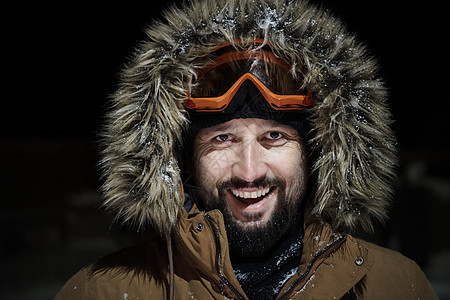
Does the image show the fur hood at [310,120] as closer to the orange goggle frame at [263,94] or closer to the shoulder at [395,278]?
the orange goggle frame at [263,94]

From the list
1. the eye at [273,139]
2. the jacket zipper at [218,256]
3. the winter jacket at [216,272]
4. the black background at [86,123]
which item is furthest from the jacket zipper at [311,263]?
the black background at [86,123]

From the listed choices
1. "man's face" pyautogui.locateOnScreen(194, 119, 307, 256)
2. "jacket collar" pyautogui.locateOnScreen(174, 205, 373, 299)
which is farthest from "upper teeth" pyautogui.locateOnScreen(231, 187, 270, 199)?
"jacket collar" pyautogui.locateOnScreen(174, 205, 373, 299)

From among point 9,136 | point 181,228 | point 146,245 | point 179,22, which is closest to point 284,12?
point 179,22

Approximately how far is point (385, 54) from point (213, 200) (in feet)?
5.18

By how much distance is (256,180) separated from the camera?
1536 millimetres

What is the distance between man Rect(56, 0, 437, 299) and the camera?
1.50 metres

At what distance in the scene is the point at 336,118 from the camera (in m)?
1.52

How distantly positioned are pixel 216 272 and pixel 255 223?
25 centimetres

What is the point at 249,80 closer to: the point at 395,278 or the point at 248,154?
the point at 248,154

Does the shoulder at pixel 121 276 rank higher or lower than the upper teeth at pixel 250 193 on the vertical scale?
lower

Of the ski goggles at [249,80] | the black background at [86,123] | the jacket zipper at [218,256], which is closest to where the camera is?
the jacket zipper at [218,256]

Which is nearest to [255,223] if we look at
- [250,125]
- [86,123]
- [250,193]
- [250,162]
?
[250,193]

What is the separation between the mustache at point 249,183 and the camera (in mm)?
1539

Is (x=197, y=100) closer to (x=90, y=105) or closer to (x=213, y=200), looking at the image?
(x=213, y=200)
